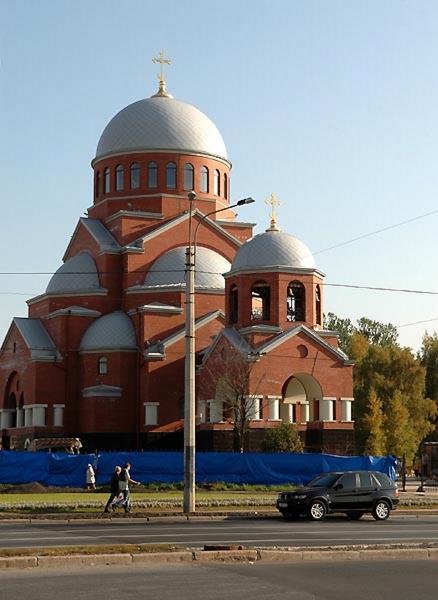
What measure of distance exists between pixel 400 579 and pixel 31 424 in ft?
137

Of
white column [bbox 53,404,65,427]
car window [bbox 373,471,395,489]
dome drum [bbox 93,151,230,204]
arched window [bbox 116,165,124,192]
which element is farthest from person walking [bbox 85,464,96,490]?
arched window [bbox 116,165,124,192]

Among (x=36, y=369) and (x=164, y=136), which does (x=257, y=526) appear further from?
(x=164, y=136)

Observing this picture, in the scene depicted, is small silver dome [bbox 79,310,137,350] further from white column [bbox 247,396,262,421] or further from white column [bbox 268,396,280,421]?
white column [bbox 268,396,280,421]

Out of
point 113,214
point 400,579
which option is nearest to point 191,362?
point 400,579

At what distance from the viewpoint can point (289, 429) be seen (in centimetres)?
4672

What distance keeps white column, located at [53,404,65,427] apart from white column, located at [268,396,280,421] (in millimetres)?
12434

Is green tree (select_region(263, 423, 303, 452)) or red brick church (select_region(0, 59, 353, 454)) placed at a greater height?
red brick church (select_region(0, 59, 353, 454))

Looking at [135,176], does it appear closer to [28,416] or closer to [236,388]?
[28,416]

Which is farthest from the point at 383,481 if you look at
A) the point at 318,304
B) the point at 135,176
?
the point at 135,176

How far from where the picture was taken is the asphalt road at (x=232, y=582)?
12.4m

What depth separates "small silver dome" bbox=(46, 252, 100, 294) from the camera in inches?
2238

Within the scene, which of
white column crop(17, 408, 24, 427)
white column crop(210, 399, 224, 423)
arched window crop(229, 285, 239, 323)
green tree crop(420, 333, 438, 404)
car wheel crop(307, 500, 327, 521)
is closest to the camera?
car wheel crop(307, 500, 327, 521)

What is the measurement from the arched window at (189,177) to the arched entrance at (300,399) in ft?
46.0

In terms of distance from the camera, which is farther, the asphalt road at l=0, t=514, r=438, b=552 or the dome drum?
the dome drum
